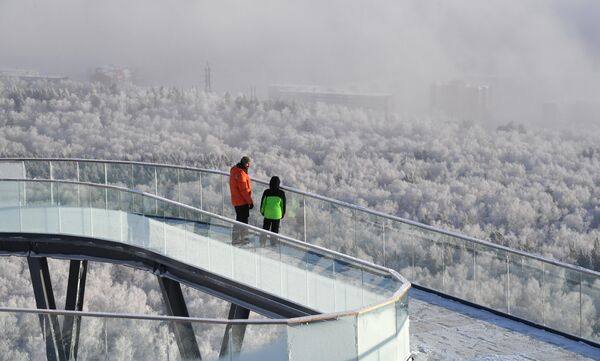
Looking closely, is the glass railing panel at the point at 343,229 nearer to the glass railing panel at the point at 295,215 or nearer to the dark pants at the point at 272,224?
the glass railing panel at the point at 295,215

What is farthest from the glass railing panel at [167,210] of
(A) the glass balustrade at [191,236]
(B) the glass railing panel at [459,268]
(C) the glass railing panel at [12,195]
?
(B) the glass railing panel at [459,268]

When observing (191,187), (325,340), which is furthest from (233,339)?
(191,187)

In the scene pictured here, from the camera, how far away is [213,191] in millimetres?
21719

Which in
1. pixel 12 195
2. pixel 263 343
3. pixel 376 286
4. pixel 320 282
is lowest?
pixel 320 282

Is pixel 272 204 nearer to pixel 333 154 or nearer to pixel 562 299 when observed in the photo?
pixel 562 299

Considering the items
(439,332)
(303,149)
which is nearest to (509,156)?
(303,149)

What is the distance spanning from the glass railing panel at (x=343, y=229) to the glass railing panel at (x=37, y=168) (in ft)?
29.7

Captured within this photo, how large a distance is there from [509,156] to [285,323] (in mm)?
133530

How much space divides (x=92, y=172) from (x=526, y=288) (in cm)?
1276

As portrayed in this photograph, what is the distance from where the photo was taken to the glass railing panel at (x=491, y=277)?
48.5ft

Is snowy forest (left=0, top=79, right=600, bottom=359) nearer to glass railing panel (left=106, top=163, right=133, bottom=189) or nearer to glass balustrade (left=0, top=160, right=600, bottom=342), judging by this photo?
glass railing panel (left=106, top=163, right=133, bottom=189)

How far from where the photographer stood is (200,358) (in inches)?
344

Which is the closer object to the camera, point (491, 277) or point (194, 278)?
point (491, 277)

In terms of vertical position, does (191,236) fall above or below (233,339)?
below
